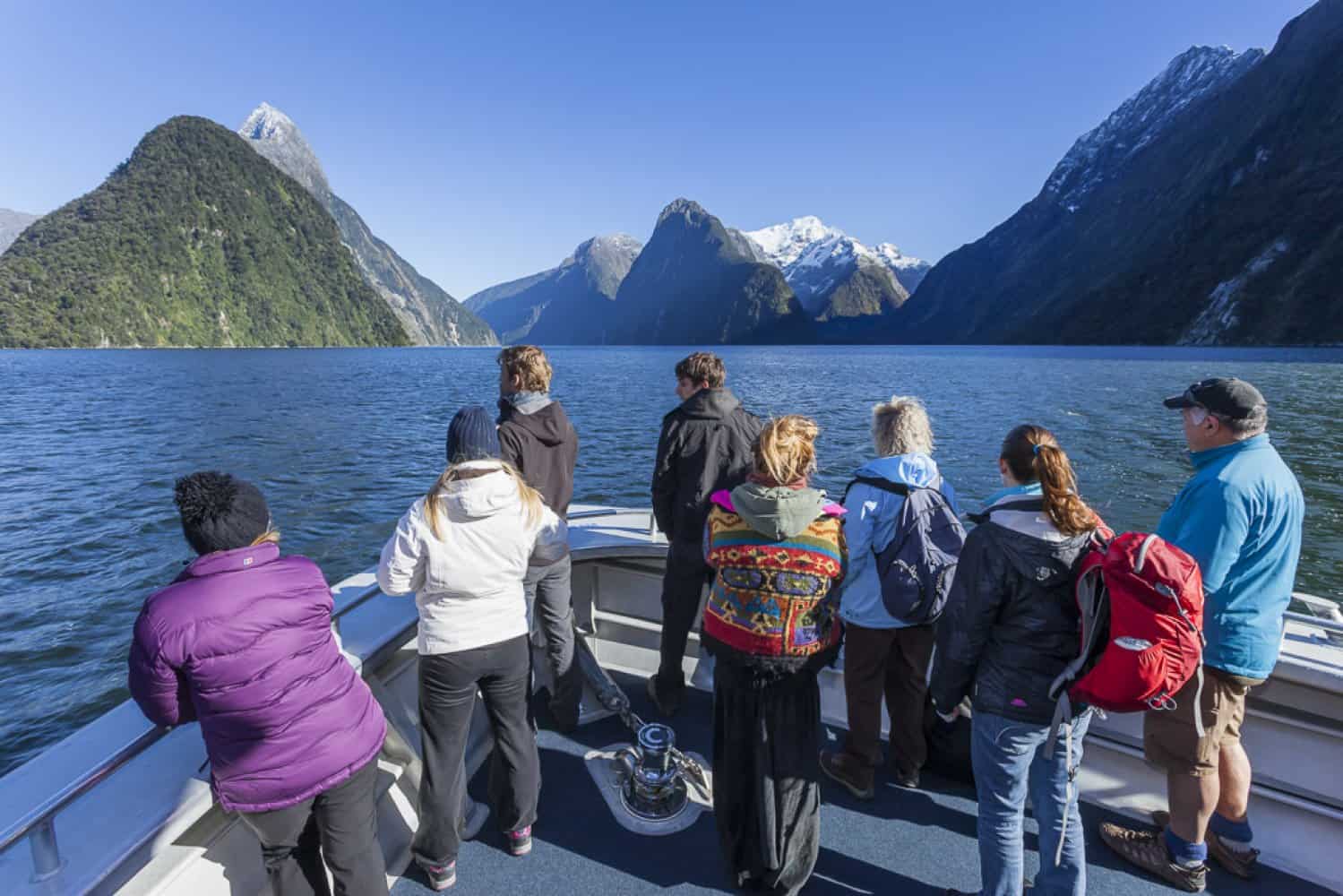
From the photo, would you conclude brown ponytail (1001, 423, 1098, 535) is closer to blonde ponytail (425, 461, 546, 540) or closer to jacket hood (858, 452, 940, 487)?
jacket hood (858, 452, 940, 487)

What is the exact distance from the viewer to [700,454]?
353cm

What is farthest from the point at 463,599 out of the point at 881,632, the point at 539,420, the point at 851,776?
the point at 851,776

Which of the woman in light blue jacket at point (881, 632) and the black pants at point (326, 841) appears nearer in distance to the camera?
the black pants at point (326, 841)

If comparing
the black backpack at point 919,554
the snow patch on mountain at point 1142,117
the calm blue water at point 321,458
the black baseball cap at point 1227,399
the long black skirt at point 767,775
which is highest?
the snow patch on mountain at point 1142,117

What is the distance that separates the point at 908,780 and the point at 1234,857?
4.59 ft

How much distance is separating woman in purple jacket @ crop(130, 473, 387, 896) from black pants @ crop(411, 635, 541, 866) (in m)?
0.39

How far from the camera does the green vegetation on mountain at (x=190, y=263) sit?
4099 inches

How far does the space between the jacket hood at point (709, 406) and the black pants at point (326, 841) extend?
2.23 m

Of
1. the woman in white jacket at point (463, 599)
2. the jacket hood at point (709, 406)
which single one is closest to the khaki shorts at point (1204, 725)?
the jacket hood at point (709, 406)

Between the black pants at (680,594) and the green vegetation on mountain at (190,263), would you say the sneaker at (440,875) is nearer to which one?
the black pants at (680,594)

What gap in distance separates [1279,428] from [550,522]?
32.4 metres

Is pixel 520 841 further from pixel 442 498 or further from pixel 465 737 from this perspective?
pixel 442 498

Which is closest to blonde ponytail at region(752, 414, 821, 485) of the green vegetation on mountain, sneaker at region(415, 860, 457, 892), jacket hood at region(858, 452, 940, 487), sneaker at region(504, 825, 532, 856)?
jacket hood at region(858, 452, 940, 487)

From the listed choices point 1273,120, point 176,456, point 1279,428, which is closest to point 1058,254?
point 1273,120
